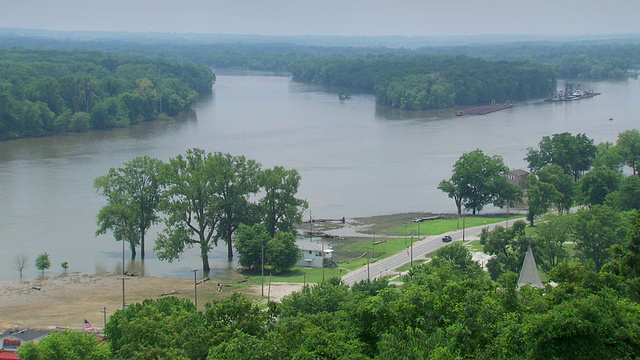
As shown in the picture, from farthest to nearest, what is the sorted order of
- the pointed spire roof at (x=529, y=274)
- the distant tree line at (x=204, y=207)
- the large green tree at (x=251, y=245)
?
the distant tree line at (x=204, y=207) → the large green tree at (x=251, y=245) → the pointed spire roof at (x=529, y=274)

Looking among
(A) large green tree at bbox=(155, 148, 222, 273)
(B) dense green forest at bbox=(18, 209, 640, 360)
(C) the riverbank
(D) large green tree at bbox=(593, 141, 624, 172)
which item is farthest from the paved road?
(D) large green tree at bbox=(593, 141, 624, 172)

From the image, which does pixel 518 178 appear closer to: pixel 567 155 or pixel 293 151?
pixel 567 155

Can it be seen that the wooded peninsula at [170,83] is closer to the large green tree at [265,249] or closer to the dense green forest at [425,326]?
the large green tree at [265,249]

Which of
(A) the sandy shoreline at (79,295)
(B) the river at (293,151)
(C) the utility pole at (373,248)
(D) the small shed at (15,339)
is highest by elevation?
(B) the river at (293,151)

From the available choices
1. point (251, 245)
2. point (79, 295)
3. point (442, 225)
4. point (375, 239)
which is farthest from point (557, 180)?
point (79, 295)

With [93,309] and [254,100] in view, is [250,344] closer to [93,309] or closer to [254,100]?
[93,309]

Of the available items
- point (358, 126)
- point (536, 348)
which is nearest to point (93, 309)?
point (536, 348)

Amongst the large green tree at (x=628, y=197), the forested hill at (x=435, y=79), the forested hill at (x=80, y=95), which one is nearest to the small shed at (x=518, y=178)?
the large green tree at (x=628, y=197)
